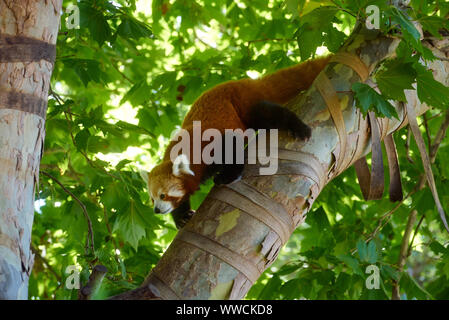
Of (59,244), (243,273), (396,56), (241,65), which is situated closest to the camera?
(243,273)

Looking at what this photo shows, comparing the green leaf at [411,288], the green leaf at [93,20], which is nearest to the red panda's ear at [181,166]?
the green leaf at [93,20]

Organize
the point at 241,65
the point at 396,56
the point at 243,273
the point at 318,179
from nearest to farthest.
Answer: the point at 243,273
the point at 318,179
the point at 396,56
the point at 241,65

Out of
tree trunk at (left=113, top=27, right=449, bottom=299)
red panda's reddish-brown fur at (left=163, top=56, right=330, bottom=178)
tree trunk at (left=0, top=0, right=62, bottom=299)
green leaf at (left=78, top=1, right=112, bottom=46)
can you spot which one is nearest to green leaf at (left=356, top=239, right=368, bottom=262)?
tree trunk at (left=113, top=27, right=449, bottom=299)

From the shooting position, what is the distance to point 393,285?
4.11 m

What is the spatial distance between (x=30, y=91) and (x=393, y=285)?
3.26 metres

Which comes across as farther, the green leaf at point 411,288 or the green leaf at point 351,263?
the green leaf at point 411,288

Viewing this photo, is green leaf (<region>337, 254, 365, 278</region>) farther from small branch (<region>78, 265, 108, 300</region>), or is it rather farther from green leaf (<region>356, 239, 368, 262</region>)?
small branch (<region>78, 265, 108, 300</region>)

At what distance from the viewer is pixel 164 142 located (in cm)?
602

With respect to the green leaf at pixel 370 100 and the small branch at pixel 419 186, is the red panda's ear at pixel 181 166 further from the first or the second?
the small branch at pixel 419 186

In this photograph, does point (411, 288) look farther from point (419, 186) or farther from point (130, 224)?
point (130, 224)

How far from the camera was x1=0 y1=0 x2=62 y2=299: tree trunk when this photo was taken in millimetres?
1832

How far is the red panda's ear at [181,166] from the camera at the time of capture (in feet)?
12.0
